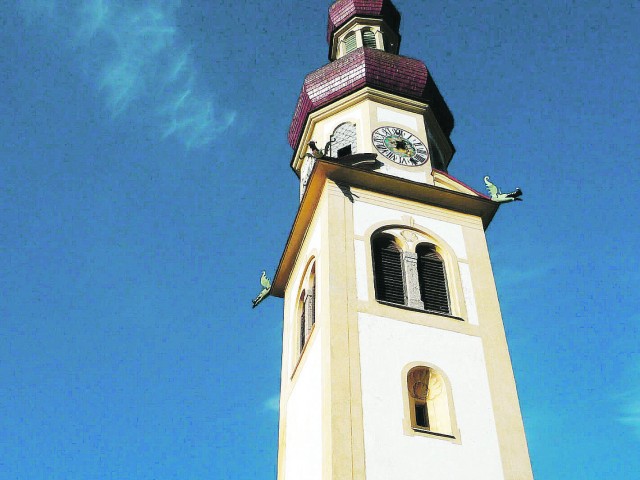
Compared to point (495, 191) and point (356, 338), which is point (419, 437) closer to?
point (356, 338)

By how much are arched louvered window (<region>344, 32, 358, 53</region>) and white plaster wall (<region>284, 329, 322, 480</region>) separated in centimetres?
1201

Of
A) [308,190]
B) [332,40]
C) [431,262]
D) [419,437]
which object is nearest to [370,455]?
[419,437]

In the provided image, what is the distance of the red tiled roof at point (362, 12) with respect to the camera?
88.5 feet

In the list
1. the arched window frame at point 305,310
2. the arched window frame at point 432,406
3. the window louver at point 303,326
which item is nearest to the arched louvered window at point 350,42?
the arched window frame at point 305,310

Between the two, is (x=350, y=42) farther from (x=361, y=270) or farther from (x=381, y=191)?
(x=361, y=270)

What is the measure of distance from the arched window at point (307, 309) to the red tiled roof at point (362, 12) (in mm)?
10802

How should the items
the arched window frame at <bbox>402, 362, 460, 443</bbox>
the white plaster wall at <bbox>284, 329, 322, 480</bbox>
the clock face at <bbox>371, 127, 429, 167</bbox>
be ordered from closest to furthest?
1. the arched window frame at <bbox>402, 362, 460, 443</bbox>
2. the white plaster wall at <bbox>284, 329, 322, 480</bbox>
3. the clock face at <bbox>371, 127, 429, 167</bbox>

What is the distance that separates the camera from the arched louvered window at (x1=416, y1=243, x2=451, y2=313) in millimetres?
17562

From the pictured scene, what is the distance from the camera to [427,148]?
2155 cm

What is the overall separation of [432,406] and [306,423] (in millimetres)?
2346

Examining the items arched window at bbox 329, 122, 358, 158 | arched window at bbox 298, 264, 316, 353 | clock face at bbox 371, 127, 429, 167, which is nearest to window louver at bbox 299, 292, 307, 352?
arched window at bbox 298, 264, 316, 353

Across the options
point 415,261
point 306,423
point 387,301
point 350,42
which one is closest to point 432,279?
point 415,261

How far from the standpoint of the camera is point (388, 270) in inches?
706

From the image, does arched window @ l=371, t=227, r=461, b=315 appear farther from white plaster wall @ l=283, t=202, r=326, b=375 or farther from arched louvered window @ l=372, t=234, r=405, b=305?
white plaster wall @ l=283, t=202, r=326, b=375
